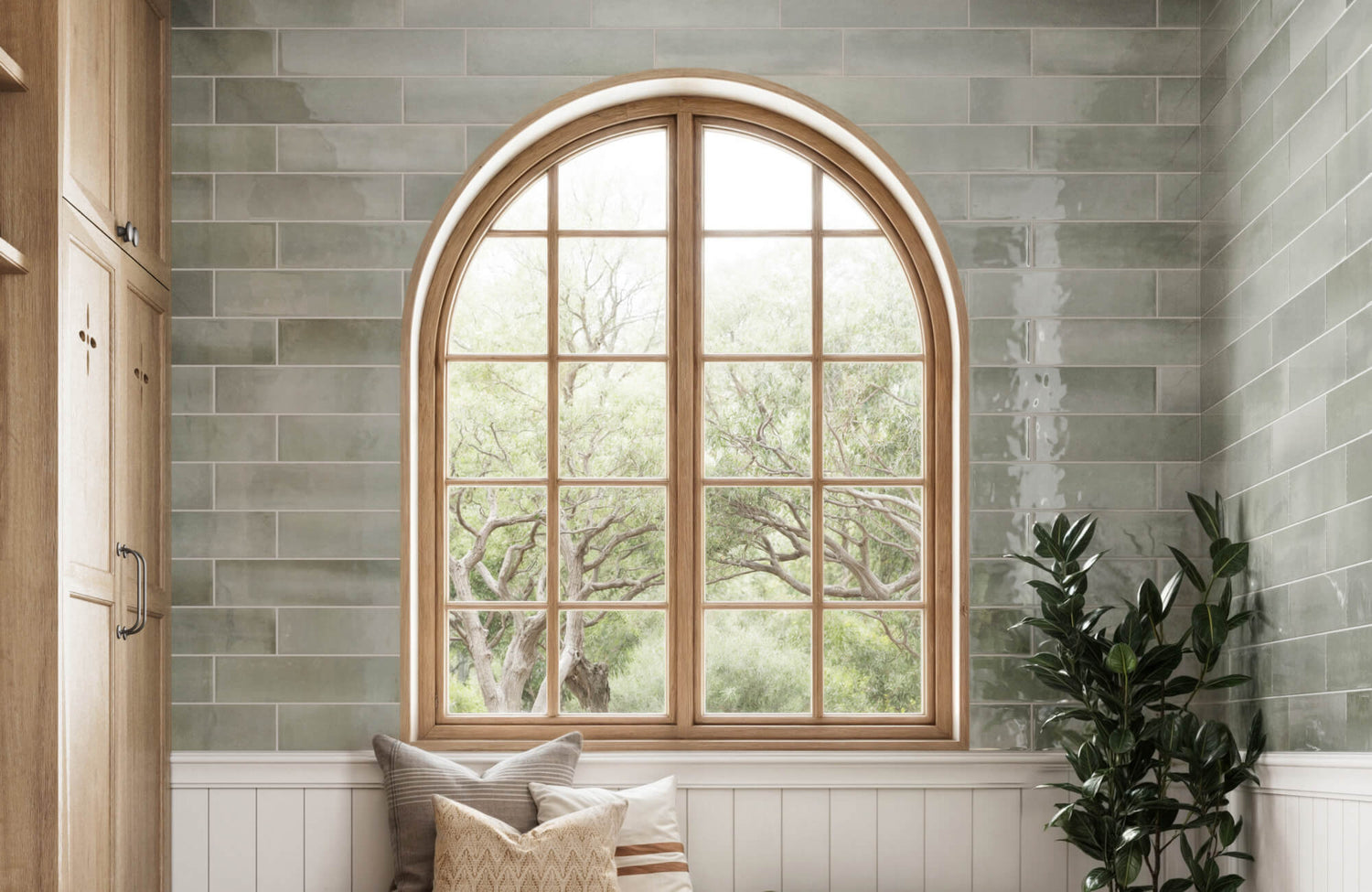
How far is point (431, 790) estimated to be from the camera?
3102mm

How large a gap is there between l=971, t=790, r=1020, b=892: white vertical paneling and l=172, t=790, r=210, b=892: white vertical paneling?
1.95 meters

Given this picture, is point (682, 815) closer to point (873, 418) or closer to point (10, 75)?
point (873, 418)

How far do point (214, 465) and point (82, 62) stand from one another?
1049 mm

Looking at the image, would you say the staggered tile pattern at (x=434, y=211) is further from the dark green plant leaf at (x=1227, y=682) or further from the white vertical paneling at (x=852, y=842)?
the dark green plant leaf at (x=1227, y=682)

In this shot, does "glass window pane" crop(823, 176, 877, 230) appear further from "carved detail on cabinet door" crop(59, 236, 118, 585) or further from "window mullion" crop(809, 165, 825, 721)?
"carved detail on cabinet door" crop(59, 236, 118, 585)

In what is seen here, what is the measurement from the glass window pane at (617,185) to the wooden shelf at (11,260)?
140 centimetres

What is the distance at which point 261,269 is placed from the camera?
11.2ft

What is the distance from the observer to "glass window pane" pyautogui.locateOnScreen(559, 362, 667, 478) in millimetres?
3521

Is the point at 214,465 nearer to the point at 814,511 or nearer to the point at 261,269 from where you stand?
the point at 261,269

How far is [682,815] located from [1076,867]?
1012 millimetres

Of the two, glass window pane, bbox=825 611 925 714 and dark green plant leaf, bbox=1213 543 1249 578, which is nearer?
dark green plant leaf, bbox=1213 543 1249 578

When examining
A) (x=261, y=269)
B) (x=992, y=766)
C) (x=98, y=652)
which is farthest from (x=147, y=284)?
(x=992, y=766)

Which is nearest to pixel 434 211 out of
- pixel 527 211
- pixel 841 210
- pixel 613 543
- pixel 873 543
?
pixel 527 211

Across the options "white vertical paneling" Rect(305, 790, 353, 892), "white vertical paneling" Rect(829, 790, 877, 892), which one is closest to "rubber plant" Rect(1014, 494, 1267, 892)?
"white vertical paneling" Rect(829, 790, 877, 892)
